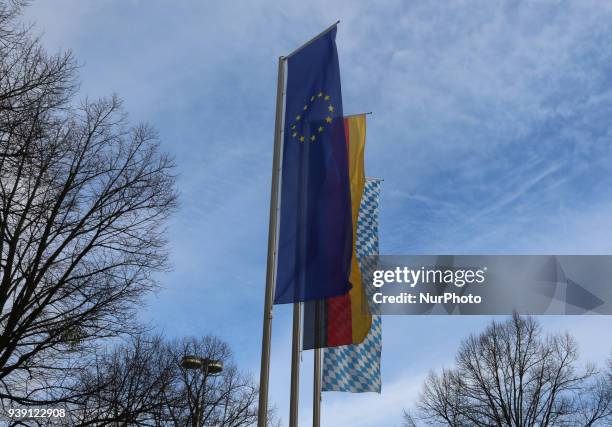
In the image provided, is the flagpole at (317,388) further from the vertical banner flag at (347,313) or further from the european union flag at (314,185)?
the european union flag at (314,185)

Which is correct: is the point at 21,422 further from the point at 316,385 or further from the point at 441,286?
the point at 441,286

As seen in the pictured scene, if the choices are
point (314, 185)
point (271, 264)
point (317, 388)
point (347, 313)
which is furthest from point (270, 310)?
point (317, 388)

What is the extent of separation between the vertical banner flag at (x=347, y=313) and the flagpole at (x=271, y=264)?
1.34 metres

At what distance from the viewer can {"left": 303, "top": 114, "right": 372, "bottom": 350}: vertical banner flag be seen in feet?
41.7

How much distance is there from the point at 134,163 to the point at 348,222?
509 centimetres

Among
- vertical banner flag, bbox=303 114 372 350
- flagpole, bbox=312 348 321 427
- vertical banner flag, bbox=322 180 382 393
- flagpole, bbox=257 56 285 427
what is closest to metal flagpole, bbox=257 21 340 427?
flagpole, bbox=257 56 285 427

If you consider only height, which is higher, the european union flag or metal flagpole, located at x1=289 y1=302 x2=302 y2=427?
the european union flag

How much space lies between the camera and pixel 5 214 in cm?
1157

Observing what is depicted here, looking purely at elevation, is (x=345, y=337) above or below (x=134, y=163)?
below

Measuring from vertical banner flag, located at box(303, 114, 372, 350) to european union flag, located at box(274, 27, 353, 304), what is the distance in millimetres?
973

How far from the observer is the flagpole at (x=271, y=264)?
1038cm

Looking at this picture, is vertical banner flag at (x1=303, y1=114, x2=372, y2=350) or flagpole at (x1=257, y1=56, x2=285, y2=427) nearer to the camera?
flagpole at (x1=257, y1=56, x2=285, y2=427)

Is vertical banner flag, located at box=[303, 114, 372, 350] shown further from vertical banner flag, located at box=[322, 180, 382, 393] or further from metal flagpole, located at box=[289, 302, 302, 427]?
vertical banner flag, located at box=[322, 180, 382, 393]

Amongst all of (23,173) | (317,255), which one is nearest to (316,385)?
(317,255)
